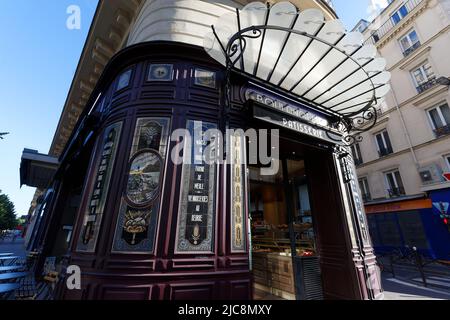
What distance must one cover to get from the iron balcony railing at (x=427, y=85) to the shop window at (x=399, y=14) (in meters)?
6.17

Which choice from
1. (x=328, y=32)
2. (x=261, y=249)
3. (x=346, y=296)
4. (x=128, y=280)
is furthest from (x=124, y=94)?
(x=346, y=296)

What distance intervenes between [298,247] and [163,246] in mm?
5179

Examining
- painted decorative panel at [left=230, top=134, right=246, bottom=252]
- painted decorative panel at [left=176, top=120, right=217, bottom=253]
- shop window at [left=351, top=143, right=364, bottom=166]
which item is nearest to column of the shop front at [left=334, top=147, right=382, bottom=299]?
painted decorative panel at [left=230, top=134, right=246, bottom=252]

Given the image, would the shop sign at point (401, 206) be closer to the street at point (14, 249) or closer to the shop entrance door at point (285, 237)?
the shop entrance door at point (285, 237)

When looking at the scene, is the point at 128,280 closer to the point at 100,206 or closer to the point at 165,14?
the point at 100,206

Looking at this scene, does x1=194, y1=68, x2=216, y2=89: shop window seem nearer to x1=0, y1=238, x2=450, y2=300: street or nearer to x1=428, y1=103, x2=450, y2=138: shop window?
x1=0, y1=238, x2=450, y2=300: street

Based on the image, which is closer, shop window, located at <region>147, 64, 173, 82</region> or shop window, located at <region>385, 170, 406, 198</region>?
shop window, located at <region>147, 64, 173, 82</region>

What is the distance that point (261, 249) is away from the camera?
309 inches

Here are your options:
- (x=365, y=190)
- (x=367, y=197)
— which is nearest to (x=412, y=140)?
(x=365, y=190)

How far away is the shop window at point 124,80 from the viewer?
5286 millimetres

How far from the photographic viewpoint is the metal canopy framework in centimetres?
432

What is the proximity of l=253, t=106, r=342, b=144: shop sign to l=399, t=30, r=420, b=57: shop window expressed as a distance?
1528 centimetres

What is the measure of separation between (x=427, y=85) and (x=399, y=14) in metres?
7.11

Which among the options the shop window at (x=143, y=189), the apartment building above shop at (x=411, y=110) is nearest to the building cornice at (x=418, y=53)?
the apartment building above shop at (x=411, y=110)
